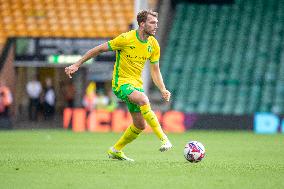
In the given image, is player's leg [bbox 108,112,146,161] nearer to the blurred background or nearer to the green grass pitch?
the green grass pitch

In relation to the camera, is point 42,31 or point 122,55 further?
point 42,31

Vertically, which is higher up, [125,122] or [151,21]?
[151,21]

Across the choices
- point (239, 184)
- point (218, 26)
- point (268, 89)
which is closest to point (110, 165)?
point (239, 184)

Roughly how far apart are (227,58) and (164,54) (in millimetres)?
2122

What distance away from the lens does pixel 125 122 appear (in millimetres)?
24406

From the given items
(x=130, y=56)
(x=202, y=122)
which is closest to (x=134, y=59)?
(x=130, y=56)

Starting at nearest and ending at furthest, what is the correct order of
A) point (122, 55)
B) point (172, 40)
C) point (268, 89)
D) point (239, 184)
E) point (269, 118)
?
point (239, 184) < point (122, 55) < point (269, 118) < point (268, 89) < point (172, 40)

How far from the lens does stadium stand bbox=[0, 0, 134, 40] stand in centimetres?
2925

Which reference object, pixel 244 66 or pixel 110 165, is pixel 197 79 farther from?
pixel 110 165

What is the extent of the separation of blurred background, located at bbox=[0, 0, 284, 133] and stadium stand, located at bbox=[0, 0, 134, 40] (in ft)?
0.11

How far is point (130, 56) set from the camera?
1157cm

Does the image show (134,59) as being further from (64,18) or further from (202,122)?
(64,18)

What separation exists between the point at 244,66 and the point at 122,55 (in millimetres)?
18046

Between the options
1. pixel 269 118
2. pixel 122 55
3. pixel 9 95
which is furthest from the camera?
pixel 9 95
